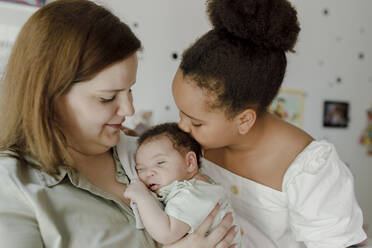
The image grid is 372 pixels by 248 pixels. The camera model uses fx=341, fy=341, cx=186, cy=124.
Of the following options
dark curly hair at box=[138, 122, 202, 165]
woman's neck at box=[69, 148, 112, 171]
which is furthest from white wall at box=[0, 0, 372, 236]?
woman's neck at box=[69, 148, 112, 171]

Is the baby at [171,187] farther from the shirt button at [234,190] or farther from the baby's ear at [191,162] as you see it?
the shirt button at [234,190]

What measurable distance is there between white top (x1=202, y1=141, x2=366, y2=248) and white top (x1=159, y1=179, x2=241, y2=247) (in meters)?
0.25

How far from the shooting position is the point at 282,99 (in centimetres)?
236

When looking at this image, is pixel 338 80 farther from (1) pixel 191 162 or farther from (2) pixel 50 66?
(2) pixel 50 66

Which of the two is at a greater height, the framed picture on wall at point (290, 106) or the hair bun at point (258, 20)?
the hair bun at point (258, 20)

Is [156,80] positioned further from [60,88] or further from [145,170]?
[60,88]

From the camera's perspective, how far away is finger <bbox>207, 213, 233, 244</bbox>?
1076 mm

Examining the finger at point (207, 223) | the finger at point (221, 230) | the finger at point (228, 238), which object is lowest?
the finger at point (228, 238)

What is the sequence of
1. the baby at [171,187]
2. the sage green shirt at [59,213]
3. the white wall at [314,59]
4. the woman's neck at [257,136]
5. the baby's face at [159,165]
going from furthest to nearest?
the white wall at [314,59] < the woman's neck at [257,136] < the baby's face at [159,165] < the baby at [171,187] < the sage green shirt at [59,213]

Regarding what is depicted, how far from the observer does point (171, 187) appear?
1133mm

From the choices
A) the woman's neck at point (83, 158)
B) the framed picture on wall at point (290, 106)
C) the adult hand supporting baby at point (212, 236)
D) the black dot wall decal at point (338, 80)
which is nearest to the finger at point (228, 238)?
the adult hand supporting baby at point (212, 236)

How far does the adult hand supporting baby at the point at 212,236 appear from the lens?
1040mm

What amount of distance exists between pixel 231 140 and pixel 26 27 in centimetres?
80

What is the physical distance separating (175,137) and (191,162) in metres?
0.11
